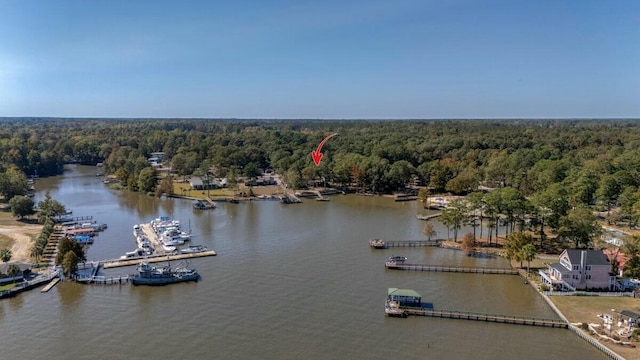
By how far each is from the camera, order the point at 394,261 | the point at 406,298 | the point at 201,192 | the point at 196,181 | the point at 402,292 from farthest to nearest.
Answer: the point at 196,181 → the point at 201,192 → the point at 394,261 → the point at 402,292 → the point at 406,298

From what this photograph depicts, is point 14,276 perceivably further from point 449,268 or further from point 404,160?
point 404,160

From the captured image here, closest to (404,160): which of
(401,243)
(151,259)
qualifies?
(401,243)

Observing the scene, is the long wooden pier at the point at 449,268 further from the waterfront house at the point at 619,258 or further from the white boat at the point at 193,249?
the white boat at the point at 193,249

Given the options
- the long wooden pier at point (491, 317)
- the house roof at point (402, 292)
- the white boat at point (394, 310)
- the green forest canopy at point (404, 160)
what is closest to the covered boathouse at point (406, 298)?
the house roof at point (402, 292)

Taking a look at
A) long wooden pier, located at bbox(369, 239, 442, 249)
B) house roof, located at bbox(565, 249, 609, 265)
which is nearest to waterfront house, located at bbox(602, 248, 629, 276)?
house roof, located at bbox(565, 249, 609, 265)

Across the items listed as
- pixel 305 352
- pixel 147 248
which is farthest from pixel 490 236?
pixel 147 248
